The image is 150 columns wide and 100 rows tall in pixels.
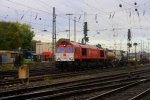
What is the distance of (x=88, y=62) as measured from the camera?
44.9 m

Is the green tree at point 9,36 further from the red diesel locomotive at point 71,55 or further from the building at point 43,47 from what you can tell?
the red diesel locomotive at point 71,55

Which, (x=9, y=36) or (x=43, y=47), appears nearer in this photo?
(x=9, y=36)

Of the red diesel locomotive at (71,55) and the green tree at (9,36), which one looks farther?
the green tree at (9,36)

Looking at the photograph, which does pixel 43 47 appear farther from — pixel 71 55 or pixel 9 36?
pixel 71 55

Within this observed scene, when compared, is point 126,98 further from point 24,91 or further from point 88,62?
point 88,62

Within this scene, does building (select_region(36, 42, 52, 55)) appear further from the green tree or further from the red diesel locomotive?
the red diesel locomotive

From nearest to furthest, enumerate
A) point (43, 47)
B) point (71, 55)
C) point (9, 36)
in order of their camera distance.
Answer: point (71, 55) → point (9, 36) → point (43, 47)

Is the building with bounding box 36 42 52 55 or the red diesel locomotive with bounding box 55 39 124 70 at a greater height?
the building with bounding box 36 42 52 55

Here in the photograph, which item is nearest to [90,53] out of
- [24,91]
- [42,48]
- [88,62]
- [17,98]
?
[88,62]

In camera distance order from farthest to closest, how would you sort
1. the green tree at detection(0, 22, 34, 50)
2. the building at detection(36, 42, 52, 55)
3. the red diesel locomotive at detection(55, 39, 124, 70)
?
the building at detection(36, 42, 52, 55) → the green tree at detection(0, 22, 34, 50) → the red diesel locomotive at detection(55, 39, 124, 70)

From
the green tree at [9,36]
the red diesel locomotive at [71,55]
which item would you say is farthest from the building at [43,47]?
the red diesel locomotive at [71,55]

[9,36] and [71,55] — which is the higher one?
[9,36]

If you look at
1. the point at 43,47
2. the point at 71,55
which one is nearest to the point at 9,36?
the point at 71,55

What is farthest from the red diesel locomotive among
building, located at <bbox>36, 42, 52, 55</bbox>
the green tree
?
building, located at <bbox>36, 42, 52, 55</bbox>
